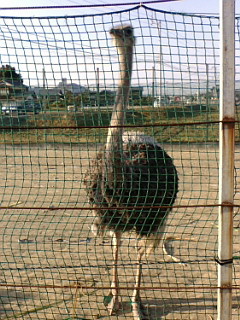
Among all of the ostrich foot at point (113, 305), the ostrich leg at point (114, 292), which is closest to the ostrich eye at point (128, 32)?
Result: the ostrich leg at point (114, 292)

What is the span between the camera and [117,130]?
125 inches

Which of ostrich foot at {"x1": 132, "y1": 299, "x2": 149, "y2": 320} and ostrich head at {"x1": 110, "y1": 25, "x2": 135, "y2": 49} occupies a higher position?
ostrich head at {"x1": 110, "y1": 25, "x2": 135, "y2": 49}

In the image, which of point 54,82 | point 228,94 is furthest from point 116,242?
point 228,94

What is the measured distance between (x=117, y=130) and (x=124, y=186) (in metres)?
0.40

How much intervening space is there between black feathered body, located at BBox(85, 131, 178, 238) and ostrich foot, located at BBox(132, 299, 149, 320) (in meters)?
0.50

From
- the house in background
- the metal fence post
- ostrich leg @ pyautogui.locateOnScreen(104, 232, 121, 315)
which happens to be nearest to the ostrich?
ostrich leg @ pyautogui.locateOnScreen(104, 232, 121, 315)

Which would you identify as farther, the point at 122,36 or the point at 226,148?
the point at 122,36

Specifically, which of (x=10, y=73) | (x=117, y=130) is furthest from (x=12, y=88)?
(x=117, y=130)

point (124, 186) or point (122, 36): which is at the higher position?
point (122, 36)

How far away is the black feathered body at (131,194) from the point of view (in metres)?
3.24

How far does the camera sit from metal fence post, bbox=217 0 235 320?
1854 millimetres

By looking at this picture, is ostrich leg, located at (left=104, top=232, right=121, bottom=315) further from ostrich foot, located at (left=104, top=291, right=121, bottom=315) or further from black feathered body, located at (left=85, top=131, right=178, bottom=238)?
black feathered body, located at (left=85, top=131, right=178, bottom=238)

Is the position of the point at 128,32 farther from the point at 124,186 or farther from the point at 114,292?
Answer: the point at 114,292

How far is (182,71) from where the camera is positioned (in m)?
2.42
